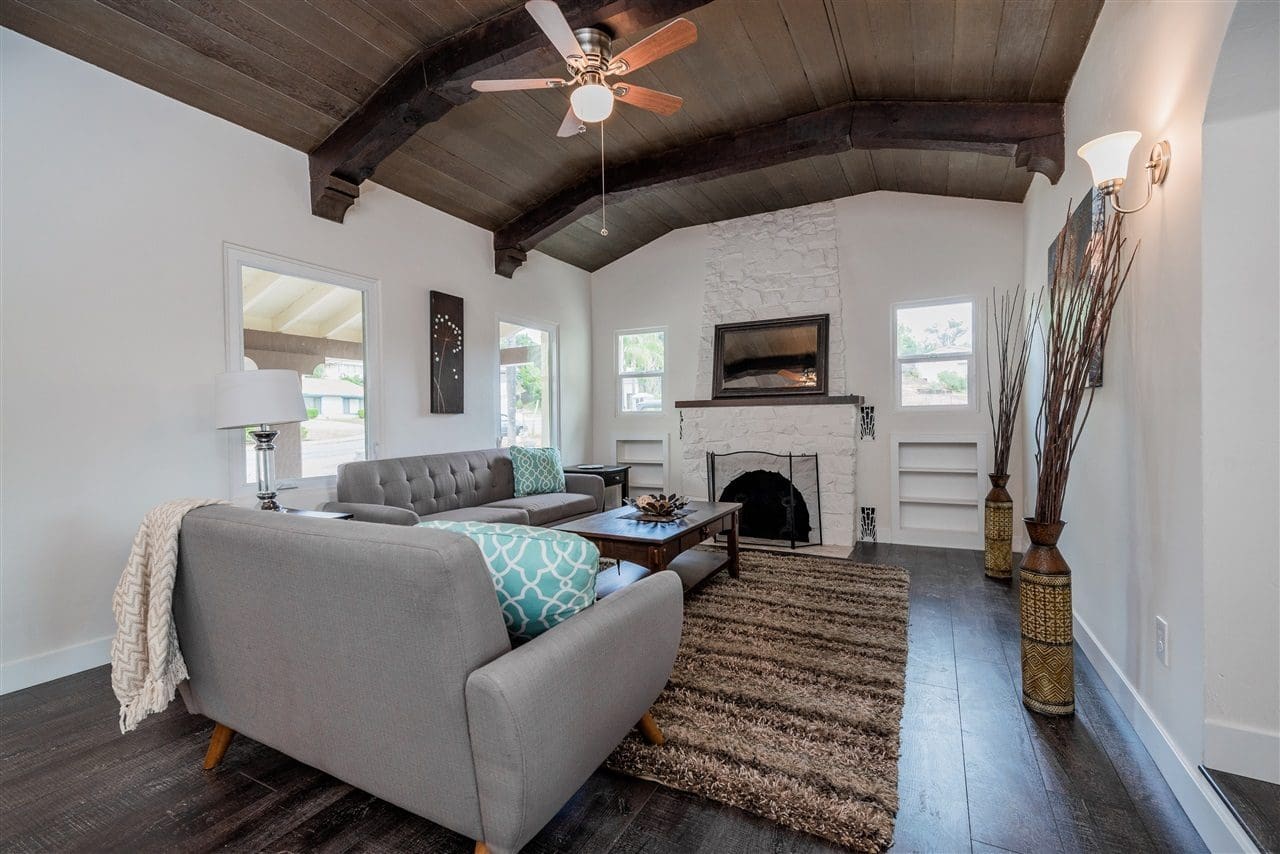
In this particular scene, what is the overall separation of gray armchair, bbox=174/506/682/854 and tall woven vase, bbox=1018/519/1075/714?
148cm

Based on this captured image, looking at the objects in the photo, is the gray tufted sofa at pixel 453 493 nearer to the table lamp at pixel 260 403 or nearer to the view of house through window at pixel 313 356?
the view of house through window at pixel 313 356

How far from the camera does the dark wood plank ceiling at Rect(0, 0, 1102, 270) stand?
261 centimetres

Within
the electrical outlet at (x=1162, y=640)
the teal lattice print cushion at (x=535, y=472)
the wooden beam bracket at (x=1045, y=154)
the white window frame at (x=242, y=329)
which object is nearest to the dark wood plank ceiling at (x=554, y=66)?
the wooden beam bracket at (x=1045, y=154)

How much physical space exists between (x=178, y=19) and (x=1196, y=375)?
165 inches

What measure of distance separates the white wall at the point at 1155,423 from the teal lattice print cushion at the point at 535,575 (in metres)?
1.71

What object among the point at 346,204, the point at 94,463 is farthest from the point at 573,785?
the point at 346,204

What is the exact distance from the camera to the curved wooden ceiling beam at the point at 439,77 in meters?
2.58

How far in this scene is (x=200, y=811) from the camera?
1631 millimetres

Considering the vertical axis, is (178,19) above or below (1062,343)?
above

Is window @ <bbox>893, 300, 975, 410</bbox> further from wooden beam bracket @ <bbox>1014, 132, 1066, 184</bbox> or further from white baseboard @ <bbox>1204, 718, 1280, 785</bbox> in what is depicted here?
white baseboard @ <bbox>1204, 718, 1280, 785</bbox>

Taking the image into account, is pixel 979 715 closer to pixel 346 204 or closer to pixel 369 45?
pixel 369 45

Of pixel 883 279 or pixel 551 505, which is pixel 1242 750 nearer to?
pixel 551 505

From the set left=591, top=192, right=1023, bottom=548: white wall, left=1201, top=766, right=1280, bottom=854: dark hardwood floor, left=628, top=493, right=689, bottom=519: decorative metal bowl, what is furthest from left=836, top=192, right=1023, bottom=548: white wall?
left=1201, top=766, right=1280, bottom=854: dark hardwood floor

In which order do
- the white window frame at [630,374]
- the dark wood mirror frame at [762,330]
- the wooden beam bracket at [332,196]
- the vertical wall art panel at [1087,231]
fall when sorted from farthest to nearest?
the white window frame at [630,374] < the dark wood mirror frame at [762,330] < the wooden beam bracket at [332,196] < the vertical wall art panel at [1087,231]
